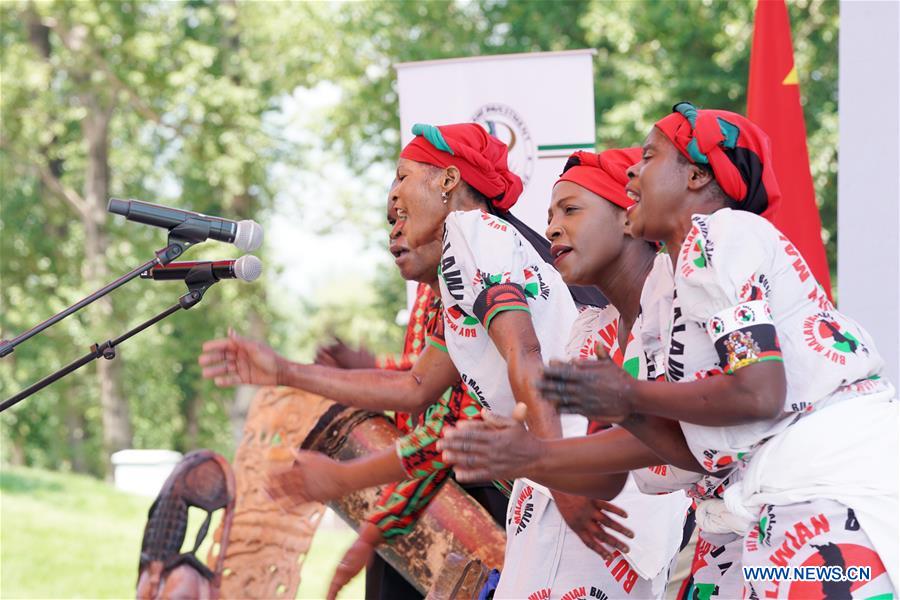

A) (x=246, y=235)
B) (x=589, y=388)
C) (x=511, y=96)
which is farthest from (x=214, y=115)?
(x=589, y=388)

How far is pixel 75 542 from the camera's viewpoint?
8508 mm

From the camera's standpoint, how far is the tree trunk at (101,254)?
16250 millimetres

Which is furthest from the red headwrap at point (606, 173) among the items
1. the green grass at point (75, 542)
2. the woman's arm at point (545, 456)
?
A: the green grass at point (75, 542)

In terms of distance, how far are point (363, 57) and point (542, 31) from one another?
2.73 meters

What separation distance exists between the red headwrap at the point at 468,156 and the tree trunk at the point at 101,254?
1361cm

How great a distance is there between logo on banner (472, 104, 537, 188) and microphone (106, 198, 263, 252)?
2867 mm

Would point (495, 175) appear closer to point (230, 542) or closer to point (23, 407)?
point (230, 542)

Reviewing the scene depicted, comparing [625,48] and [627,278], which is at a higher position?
[625,48]

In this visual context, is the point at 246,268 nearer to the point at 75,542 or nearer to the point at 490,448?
the point at 490,448

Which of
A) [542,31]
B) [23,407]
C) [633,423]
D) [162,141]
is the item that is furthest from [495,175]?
[23,407]

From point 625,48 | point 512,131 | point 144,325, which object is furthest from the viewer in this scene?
point 625,48

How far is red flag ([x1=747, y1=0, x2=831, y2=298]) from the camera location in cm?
529

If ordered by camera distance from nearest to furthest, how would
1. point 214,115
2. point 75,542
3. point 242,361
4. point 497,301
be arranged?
point 497,301 < point 242,361 < point 75,542 < point 214,115

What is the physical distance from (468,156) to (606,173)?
0.38 m
